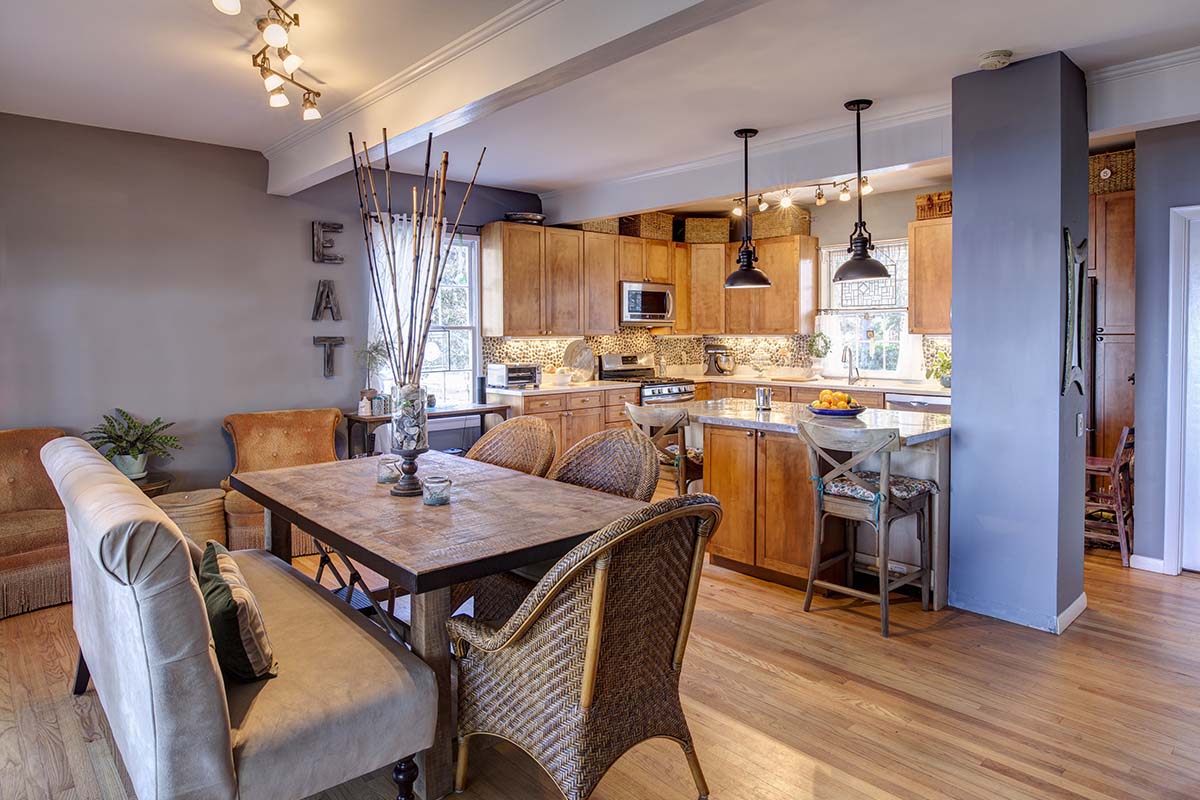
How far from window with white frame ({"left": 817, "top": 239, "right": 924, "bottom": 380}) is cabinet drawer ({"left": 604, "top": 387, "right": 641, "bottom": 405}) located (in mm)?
1942

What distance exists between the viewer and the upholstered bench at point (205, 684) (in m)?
1.52

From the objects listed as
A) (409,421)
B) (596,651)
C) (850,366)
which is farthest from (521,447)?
(850,366)

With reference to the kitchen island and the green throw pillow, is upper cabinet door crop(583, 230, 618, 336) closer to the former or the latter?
the kitchen island

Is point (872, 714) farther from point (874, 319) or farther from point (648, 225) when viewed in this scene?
point (648, 225)

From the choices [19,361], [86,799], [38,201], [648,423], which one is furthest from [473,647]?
[38,201]

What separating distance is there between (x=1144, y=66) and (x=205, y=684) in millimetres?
4298

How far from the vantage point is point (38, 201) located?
4.27 meters

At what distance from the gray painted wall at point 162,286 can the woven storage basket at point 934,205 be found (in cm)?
449

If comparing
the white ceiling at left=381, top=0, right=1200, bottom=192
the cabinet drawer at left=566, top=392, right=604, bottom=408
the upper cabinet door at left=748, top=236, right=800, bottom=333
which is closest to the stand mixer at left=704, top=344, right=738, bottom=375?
the upper cabinet door at left=748, top=236, right=800, bottom=333

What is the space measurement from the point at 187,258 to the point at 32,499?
1686 millimetres

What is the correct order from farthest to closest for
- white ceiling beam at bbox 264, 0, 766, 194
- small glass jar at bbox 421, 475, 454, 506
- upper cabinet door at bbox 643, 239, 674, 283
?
upper cabinet door at bbox 643, 239, 674, 283 → small glass jar at bbox 421, 475, 454, 506 → white ceiling beam at bbox 264, 0, 766, 194

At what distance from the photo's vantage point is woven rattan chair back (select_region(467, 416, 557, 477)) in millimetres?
3348

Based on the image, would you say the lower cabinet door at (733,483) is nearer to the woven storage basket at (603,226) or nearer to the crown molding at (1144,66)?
the crown molding at (1144,66)

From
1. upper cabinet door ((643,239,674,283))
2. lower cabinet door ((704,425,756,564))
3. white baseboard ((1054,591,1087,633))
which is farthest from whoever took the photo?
upper cabinet door ((643,239,674,283))
